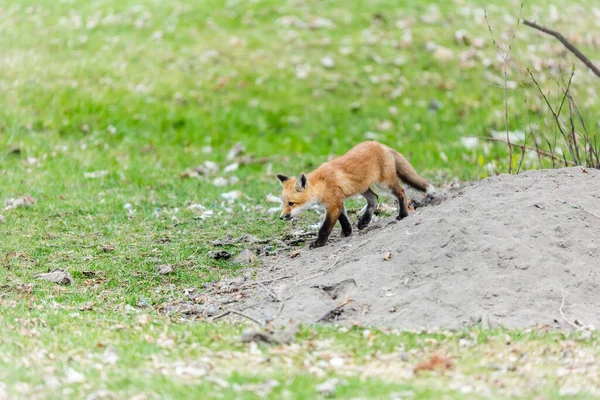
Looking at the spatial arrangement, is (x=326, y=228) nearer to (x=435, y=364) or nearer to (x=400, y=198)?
(x=400, y=198)

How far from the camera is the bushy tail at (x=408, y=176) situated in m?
10.1

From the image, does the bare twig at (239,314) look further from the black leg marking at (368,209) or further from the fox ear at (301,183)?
the black leg marking at (368,209)

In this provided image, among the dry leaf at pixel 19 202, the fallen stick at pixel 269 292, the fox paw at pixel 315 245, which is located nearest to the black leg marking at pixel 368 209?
→ the fox paw at pixel 315 245

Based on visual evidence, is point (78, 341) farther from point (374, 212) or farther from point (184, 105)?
point (184, 105)

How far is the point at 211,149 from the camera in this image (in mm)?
15578

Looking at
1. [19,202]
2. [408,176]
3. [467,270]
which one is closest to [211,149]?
[19,202]

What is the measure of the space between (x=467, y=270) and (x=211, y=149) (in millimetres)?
8970

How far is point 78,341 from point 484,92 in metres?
13.1

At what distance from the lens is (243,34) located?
62.9ft

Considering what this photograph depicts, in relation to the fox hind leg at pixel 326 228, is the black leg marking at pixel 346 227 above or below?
below

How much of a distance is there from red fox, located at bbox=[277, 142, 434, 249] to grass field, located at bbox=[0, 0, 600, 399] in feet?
3.28

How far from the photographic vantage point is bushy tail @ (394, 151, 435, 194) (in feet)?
33.2

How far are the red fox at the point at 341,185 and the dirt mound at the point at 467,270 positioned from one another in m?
0.79

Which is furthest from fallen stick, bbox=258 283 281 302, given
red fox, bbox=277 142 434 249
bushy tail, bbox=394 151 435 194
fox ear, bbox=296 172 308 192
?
bushy tail, bbox=394 151 435 194
